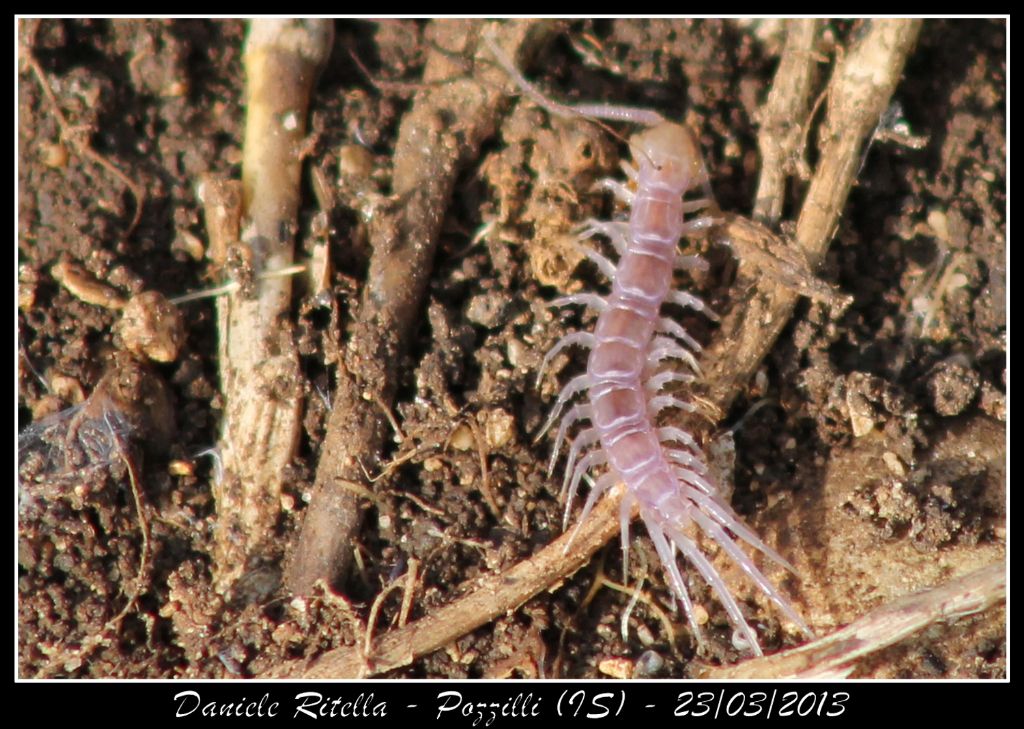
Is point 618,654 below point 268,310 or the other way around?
below

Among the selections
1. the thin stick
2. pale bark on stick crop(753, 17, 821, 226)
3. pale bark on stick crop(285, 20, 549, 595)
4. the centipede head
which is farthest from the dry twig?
the centipede head

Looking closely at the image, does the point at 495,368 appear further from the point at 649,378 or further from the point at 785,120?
the point at 785,120

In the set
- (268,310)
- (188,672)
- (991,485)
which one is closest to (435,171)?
(268,310)

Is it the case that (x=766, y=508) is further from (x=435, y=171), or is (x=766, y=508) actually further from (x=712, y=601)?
(x=435, y=171)

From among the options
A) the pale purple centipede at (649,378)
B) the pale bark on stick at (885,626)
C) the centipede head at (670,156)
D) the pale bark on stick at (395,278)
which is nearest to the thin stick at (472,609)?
the pale purple centipede at (649,378)

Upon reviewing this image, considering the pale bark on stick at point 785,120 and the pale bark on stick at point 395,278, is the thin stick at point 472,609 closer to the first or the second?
the pale bark on stick at point 395,278

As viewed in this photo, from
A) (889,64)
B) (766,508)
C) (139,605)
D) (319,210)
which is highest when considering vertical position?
(889,64)

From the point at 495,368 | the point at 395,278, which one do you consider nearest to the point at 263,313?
the point at 395,278
